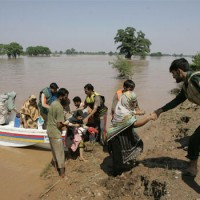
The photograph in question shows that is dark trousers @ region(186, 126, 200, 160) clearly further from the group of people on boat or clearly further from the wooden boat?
the wooden boat

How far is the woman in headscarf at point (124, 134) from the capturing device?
3309 mm

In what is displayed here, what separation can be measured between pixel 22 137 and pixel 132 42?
48160 mm

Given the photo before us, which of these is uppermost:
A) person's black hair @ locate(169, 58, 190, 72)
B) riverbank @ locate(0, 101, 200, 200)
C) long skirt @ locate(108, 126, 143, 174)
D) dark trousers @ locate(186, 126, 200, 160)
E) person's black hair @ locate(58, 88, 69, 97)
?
person's black hair @ locate(169, 58, 190, 72)

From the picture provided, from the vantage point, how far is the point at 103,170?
4.26 meters

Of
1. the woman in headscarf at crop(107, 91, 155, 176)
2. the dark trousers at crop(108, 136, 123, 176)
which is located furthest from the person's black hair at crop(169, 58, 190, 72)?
the dark trousers at crop(108, 136, 123, 176)

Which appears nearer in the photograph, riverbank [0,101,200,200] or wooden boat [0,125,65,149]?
riverbank [0,101,200,200]

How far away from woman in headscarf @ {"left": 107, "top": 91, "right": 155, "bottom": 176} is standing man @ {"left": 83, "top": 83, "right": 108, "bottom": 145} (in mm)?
1250

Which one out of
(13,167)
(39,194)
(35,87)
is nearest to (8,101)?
(13,167)

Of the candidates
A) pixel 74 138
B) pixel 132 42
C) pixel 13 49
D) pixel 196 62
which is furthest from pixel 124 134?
pixel 13 49

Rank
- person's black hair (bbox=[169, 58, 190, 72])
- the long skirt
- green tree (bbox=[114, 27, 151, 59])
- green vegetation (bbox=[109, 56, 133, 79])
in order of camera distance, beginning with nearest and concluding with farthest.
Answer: person's black hair (bbox=[169, 58, 190, 72])
the long skirt
green vegetation (bbox=[109, 56, 133, 79])
green tree (bbox=[114, 27, 151, 59])

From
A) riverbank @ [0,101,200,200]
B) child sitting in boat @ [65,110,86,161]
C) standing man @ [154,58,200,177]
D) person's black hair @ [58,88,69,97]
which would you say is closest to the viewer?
standing man @ [154,58,200,177]

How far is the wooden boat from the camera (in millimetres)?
5594

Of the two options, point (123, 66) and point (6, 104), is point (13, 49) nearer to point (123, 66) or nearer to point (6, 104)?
point (123, 66)

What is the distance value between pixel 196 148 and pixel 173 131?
3.07 meters
